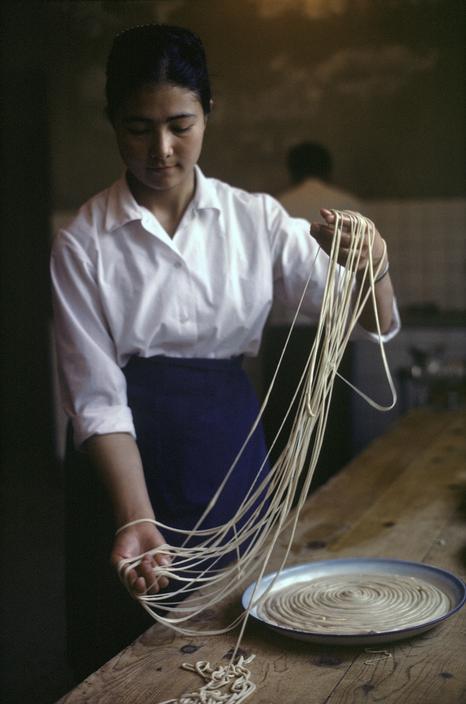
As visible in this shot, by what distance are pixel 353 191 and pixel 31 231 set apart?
6.36 ft

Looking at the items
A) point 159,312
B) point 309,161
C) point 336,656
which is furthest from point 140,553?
point 309,161

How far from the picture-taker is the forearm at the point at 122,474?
1368 millimetres

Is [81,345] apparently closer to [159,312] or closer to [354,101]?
[159,312]

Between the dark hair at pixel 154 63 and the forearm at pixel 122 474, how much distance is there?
54cm

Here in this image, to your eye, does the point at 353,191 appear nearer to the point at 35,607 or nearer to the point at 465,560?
the point at 35,607

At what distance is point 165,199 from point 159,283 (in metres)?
0.16

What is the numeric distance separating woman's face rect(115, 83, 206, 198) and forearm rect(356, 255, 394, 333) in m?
0.35

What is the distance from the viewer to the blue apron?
1.62 meters

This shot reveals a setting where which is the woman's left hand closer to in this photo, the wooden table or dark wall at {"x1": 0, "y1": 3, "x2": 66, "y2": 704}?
the wooden table

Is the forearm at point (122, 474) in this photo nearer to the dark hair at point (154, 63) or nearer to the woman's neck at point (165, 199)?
the woman's neck at point (165, 199)

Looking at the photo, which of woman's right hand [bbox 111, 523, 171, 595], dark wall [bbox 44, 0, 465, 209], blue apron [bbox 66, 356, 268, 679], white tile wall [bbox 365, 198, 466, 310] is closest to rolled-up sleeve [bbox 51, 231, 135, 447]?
blue apron [bbox 66, 356, 268, 679]

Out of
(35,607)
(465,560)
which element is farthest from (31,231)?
(465,560)

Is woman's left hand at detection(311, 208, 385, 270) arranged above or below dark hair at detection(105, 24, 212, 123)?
below

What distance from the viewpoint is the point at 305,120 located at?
5.30 m
